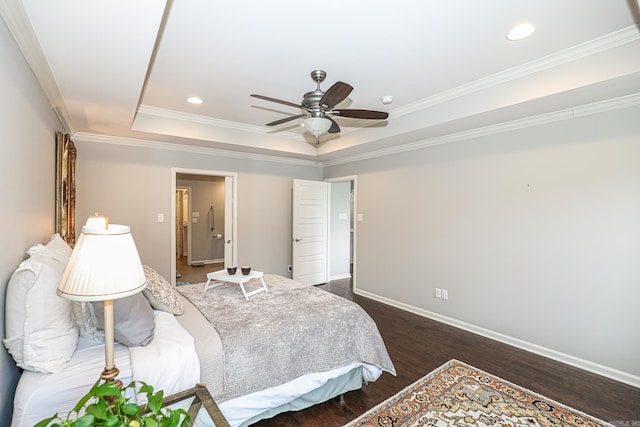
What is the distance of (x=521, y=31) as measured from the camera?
213 cm

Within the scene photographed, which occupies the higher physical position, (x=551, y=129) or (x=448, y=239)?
(x=551, y=129)

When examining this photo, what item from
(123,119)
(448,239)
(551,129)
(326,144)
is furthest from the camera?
(326,144)

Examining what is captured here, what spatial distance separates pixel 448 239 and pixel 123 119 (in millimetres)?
4075

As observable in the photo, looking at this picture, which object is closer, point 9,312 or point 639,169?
point 9,312

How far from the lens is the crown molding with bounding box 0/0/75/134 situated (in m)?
1.47

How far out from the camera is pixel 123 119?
10.7 ft

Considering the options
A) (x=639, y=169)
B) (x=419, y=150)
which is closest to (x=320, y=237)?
(x=419, y=150)

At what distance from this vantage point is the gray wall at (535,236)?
2645 mm

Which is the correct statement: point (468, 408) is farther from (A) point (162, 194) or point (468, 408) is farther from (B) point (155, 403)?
(A) point (162, 194)

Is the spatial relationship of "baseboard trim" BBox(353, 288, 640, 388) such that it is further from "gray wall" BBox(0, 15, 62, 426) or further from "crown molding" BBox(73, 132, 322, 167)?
"gray wall" BBox(0, 15, 62, 426)

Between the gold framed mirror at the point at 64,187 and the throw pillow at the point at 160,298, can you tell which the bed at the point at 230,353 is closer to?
the throw pillow at the point at 160,298

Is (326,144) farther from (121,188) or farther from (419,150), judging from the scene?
(121,188)

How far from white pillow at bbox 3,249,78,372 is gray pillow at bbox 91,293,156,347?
0.20m

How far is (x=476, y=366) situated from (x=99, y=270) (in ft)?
10.1
